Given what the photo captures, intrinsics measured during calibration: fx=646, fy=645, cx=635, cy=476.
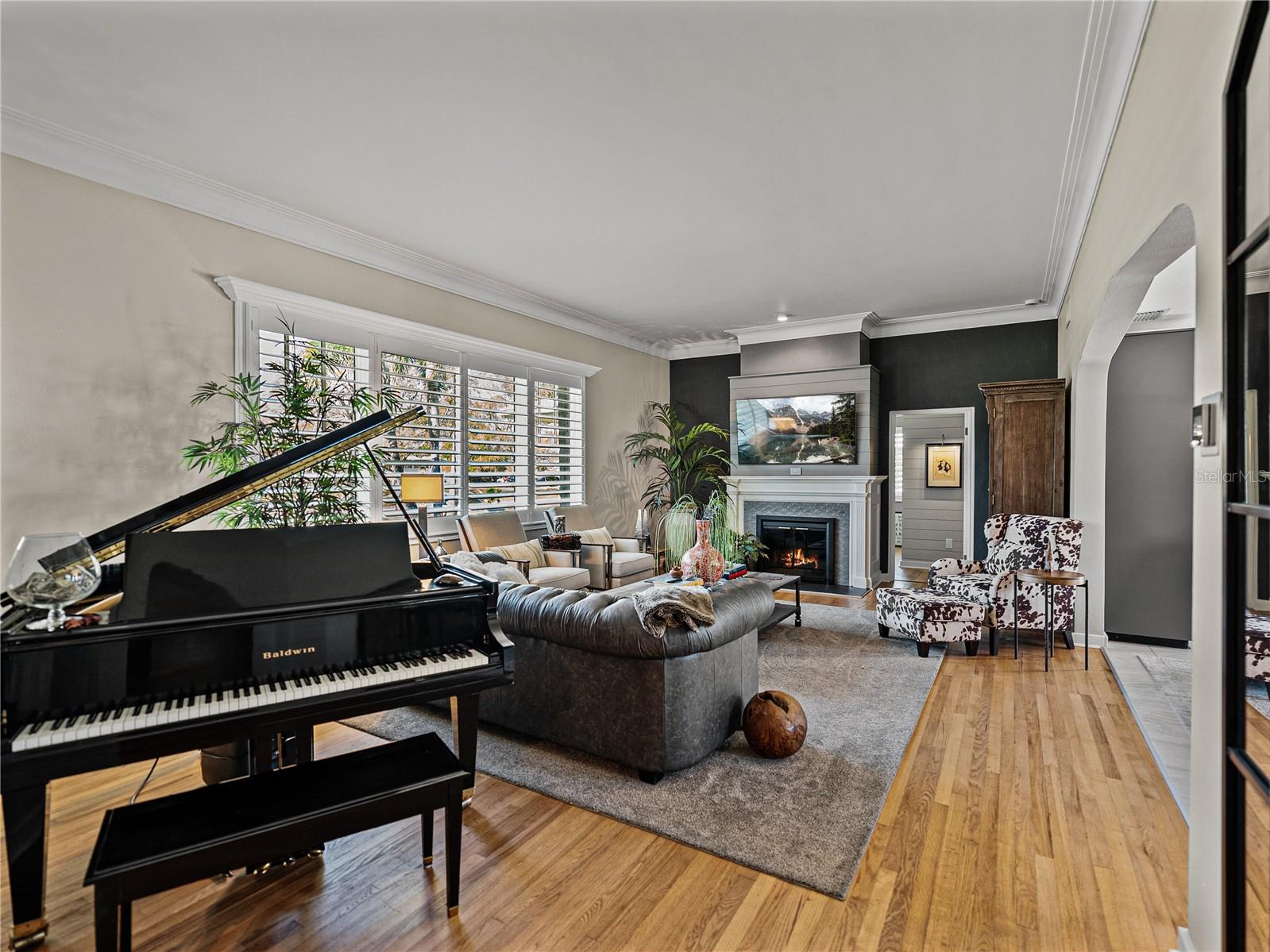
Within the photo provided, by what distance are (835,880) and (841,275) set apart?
457 centimetres

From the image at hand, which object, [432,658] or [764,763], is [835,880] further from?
[432,658]

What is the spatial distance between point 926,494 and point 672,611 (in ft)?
22.9

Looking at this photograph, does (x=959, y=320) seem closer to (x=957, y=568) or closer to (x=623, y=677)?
(x=957, y=568)

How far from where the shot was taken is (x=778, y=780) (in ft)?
8.69

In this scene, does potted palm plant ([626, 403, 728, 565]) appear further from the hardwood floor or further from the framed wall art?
the hardwood floor

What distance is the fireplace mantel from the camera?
677 cm

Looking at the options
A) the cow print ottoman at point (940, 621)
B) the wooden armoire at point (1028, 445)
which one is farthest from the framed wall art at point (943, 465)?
the cow print ottoman at point (940, 621)

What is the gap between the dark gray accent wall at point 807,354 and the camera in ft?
22.4

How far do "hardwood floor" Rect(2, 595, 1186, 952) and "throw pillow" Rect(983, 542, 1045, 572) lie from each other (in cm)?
203

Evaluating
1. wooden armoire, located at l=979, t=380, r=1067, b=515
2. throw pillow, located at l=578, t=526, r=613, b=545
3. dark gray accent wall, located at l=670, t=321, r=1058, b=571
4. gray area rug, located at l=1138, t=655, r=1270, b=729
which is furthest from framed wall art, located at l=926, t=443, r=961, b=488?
throw pillow, located at l=578, t=526, r=613, b=545

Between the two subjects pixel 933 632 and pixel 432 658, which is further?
pixel 933 632

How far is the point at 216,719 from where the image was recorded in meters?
1.70

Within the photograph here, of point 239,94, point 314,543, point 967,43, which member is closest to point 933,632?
point 967,43

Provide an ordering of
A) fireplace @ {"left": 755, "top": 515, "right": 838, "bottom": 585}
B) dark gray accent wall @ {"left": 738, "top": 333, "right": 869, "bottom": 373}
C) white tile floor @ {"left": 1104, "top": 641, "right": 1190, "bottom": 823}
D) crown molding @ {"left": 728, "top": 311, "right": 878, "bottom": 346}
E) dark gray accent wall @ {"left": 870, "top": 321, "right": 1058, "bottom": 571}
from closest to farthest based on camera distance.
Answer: white tile floor @ {"left": 1104, "top": 641, "right": 1190, "bottom": 823}
dark gray accent wall @ {"left": 870, "top": 321, "right": 1058, "bottom": 571}
crown molding @ {"left": 728, "top": 311, "right": 878, "bottom": 346}
dark gray accent wall @ {"left": 738, "top": 333, "right": 869, "bottom": 373}
fireplace @ {"left": 755, "top": 515, "right": 838, "bottom": 585}
